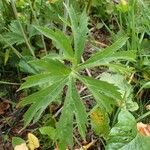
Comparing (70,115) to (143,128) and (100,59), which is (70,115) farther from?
(143,128)

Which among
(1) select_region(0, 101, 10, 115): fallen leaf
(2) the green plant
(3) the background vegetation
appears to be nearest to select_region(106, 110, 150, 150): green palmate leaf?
(3) the background vegetation

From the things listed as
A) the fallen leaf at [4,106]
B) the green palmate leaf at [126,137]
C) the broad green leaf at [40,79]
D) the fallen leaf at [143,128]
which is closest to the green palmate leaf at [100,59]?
the broad green leaf at [40,79]

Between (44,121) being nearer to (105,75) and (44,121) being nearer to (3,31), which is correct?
(105,75)

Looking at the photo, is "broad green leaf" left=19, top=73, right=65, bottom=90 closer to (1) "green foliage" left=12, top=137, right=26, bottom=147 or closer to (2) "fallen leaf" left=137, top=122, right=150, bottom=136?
(1) "green foliage" left=12, top=137, right=26, bottom=147

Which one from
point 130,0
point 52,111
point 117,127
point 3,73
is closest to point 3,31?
point 3,73

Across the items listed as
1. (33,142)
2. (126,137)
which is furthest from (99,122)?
(33,142)

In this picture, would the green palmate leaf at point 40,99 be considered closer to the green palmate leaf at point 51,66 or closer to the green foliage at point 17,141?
the green palmate leaf at point 51,66
